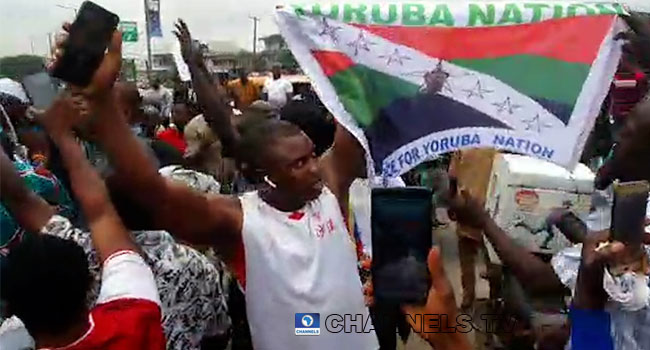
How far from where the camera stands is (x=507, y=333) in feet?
14.9

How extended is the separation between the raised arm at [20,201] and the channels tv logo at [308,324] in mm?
755

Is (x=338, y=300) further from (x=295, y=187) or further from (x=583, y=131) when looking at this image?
(x=583, y=131)

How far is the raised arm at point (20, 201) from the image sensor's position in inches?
91.3

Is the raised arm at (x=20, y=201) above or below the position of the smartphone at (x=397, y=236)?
above

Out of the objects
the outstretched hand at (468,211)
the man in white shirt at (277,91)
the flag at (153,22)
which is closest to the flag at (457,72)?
the outstretched hand at (468,211)

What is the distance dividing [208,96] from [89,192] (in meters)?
1.75

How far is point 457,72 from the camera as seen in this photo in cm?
304

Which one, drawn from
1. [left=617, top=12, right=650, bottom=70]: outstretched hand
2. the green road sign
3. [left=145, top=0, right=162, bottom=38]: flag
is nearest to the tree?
the green road sign

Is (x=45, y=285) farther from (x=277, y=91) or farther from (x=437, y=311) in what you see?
(x=277, y=91)

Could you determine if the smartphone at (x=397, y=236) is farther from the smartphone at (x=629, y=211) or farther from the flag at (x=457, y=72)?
the smartphone at (x=629, y=211)

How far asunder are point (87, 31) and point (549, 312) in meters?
2.27

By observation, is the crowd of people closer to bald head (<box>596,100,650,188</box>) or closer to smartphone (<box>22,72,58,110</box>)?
bald head (<box>596,100,650,188</box>)

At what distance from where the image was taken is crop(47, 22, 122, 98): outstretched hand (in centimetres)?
200

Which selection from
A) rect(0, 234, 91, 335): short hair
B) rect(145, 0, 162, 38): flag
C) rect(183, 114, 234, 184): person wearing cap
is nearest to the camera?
rect(0, 234, 91, 335): short hair
